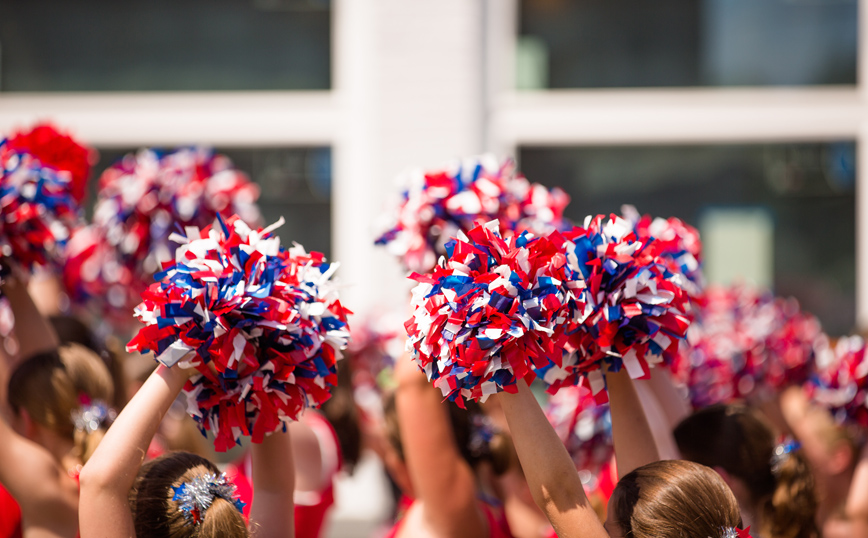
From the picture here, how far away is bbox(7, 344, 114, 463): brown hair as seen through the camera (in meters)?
2.27

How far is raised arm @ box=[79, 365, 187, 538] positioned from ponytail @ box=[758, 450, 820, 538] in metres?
1.73

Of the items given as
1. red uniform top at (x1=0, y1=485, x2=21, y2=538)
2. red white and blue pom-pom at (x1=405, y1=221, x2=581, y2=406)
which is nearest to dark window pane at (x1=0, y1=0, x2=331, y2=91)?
red uniform top at (x1=0, y1=485, x2=21, y2=538)

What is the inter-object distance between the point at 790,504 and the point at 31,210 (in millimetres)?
2521

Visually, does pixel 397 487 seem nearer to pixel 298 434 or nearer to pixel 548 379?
pixel 298 434

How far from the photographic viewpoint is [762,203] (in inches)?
255

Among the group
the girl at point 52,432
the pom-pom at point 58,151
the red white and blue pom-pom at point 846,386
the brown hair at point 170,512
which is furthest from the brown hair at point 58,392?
the red white and blue pom-pom at point 846,386

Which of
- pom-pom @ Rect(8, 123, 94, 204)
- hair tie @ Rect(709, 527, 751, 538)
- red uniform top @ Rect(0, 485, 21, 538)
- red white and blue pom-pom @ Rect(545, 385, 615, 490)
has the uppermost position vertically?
pom-pom @ Rect(8, 123, 94, 204)

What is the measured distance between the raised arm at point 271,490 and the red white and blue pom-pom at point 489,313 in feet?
1.70

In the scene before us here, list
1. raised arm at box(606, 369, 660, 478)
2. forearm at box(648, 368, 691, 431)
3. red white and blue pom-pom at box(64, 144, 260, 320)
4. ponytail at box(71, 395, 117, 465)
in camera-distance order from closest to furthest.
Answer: raised arm at box(606, 369, 660, 478) < ponytail at box(71, 395, 117, 465) < forearm at box(648, 368, 691, 431) < red white and blue pom-pom at box(64, 144, 260, 320)

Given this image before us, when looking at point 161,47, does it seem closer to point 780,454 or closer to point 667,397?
point 667,397

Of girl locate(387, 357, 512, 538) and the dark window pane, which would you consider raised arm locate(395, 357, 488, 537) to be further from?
the dark window pane

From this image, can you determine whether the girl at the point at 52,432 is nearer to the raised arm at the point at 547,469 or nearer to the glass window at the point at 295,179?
the raised arm at the point at 547,469

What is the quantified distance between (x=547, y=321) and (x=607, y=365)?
29 cm

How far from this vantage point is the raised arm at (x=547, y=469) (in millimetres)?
1555
